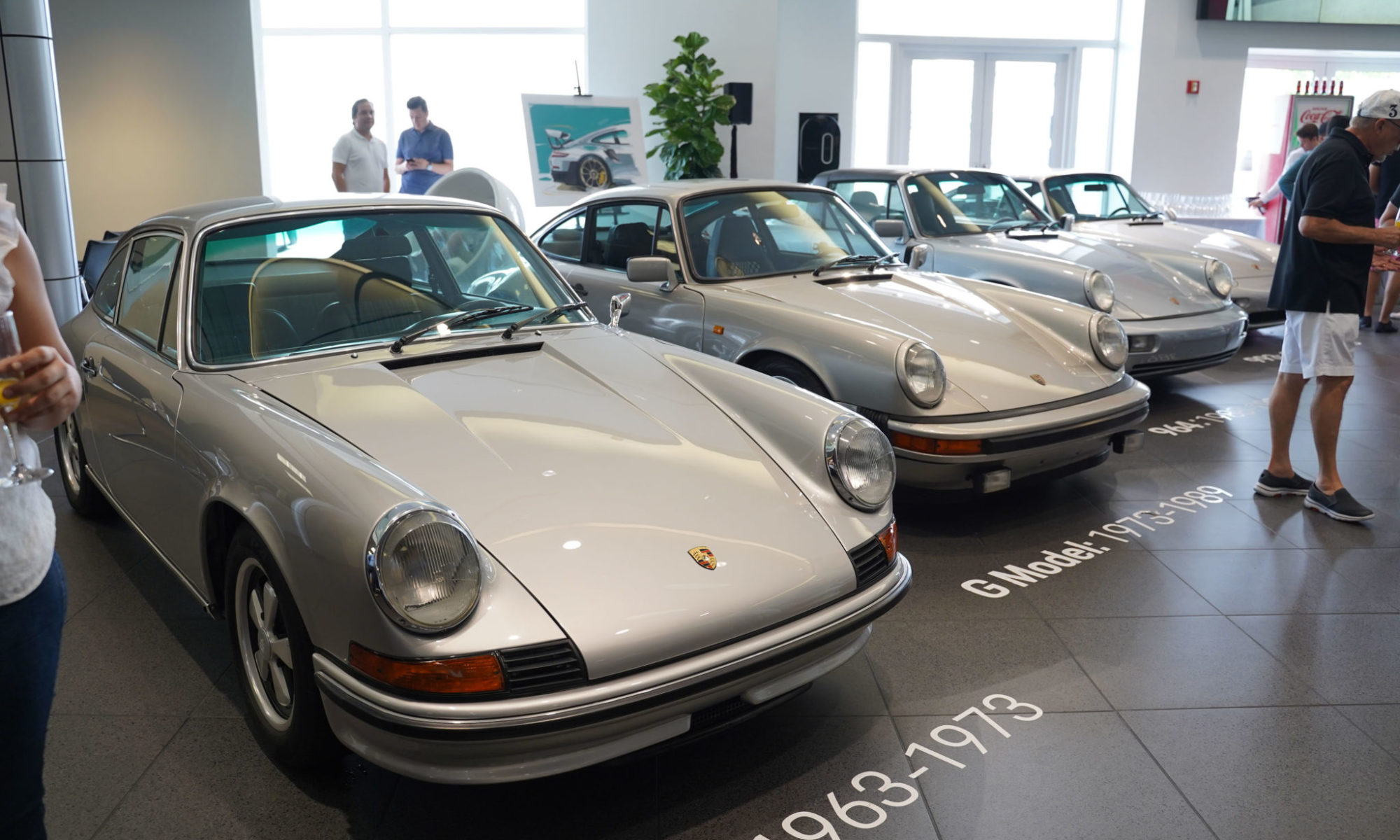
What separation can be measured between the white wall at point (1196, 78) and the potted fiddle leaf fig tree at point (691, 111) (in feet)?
19.1

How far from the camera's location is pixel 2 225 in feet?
4.13

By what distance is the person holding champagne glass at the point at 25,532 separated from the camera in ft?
3.98

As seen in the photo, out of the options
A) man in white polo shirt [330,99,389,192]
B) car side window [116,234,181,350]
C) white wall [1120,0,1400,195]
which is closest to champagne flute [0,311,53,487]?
car side window [116,234,181,350]

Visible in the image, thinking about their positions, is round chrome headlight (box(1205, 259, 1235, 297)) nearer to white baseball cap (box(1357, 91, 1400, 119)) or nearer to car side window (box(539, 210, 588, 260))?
white baseball cap (box(1357, 91, 1400, 119))

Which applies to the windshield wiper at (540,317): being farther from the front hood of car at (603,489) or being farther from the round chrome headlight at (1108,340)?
the round chrome headlight at (1108,340)

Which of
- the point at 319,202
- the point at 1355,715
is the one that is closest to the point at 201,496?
the point at 319,202

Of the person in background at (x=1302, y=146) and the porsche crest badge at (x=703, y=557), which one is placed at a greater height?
the person in background at (x=1302, y=146)

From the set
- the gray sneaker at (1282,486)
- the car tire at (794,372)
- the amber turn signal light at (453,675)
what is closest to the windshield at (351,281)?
the car tire at (794,372)

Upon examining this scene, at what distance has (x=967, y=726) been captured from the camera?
2594 mm

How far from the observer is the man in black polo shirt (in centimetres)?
392

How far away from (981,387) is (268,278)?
252cm

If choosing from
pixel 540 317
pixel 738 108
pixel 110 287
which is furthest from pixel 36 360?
pixel 738 108

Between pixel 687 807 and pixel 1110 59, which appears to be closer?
pixel 687 807

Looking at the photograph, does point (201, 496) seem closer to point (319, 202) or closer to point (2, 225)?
point (319, 202)
